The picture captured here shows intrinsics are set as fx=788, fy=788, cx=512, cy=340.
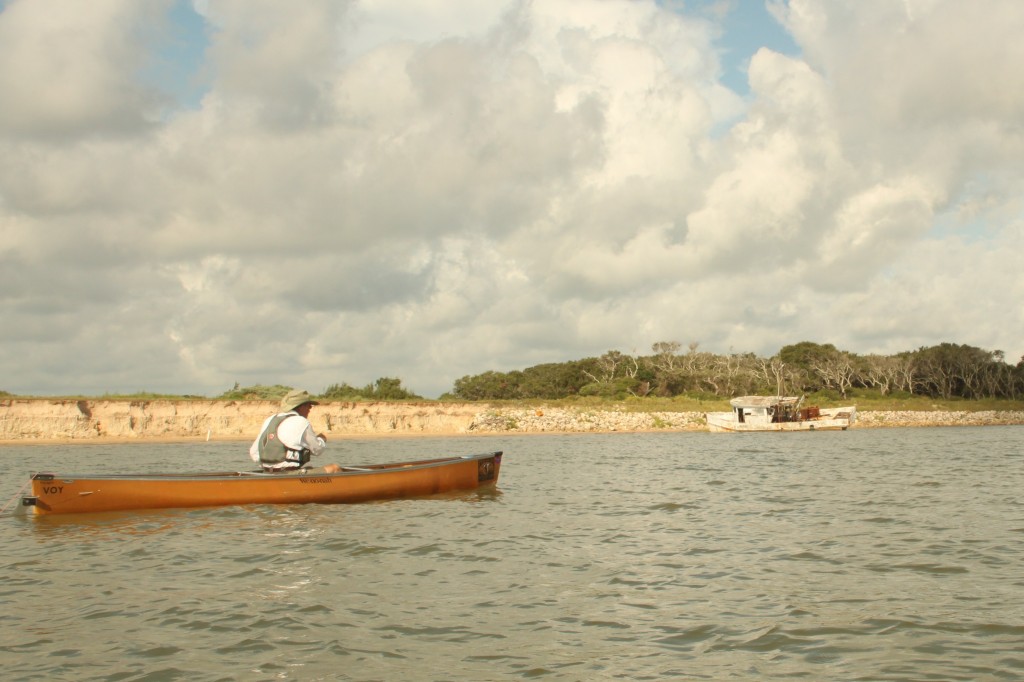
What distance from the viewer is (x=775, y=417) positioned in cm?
5828

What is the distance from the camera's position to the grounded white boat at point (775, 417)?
187ft

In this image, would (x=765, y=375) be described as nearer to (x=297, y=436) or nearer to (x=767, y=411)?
(x=767, y=411)

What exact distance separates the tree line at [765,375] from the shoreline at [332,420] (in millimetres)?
14732

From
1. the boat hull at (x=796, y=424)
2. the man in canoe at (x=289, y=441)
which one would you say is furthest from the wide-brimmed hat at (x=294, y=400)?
the boat hull at (x=796, y=424)

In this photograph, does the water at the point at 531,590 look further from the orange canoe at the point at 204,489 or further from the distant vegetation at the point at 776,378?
the distant vegetation at the point at 776,378

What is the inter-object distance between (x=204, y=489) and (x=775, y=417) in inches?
1958

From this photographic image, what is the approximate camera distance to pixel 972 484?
1941 cm

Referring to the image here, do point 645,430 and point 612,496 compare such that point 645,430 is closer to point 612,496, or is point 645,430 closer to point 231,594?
point 612,496

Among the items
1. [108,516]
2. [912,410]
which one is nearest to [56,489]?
[108,516]

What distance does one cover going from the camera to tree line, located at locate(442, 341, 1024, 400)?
8212cm

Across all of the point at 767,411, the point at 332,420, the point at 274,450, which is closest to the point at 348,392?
the point at 332,420

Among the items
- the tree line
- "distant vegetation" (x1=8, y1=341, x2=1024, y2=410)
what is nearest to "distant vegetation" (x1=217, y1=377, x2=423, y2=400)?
"distant vegetation" (x1=8, y1=341, x2=1024, y2=410)

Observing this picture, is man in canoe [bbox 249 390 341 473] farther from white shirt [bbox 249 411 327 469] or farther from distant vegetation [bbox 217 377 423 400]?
distant vegetation [bbox 217 377 423 400]

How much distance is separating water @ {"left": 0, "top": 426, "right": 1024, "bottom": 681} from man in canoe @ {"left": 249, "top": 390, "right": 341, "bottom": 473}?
3.89 ft
